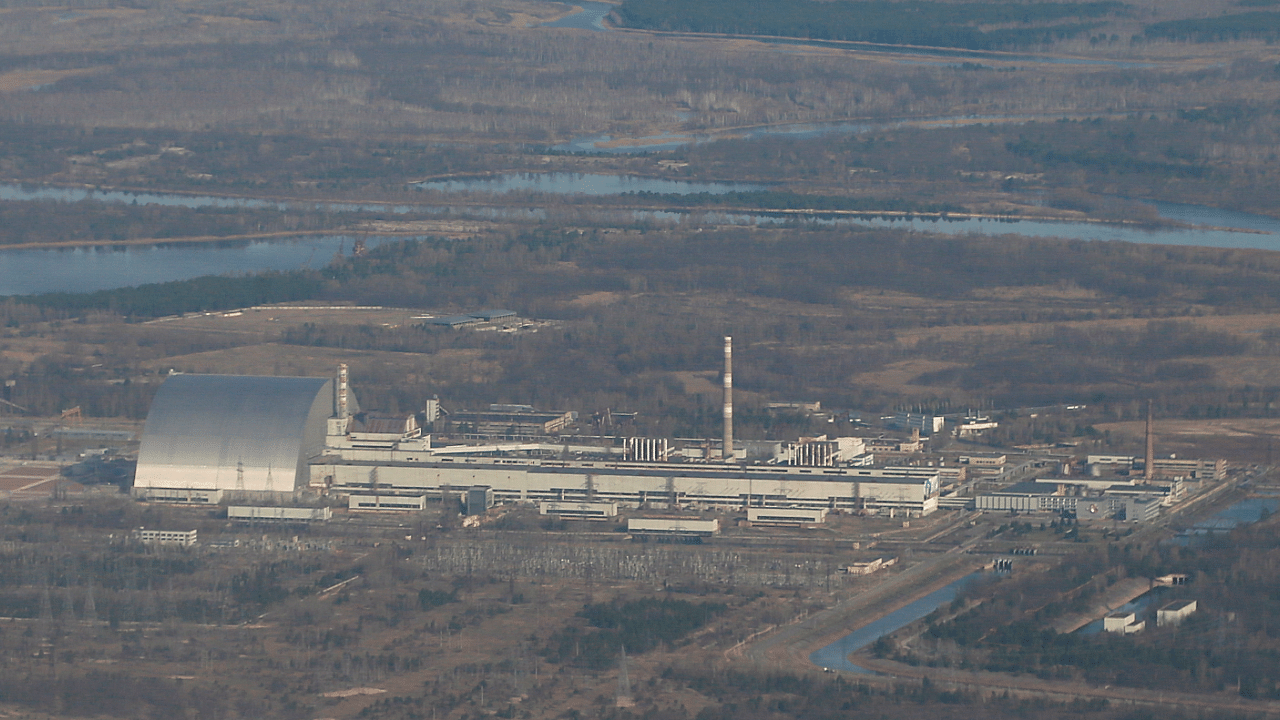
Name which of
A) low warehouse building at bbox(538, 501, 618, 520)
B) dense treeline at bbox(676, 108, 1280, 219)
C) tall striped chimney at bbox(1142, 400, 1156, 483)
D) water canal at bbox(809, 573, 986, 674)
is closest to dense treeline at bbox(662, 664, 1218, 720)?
water canal at bbox(809, 573, 986, 674)

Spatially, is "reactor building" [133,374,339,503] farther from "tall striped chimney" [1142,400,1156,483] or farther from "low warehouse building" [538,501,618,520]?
"tall striped chimney" [1142,400,1156,483]

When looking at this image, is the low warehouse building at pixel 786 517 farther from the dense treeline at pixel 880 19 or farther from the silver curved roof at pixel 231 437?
the dense treeline at pixel 880 19

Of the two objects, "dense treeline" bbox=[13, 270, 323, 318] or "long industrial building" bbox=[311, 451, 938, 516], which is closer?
"long industrial building" bbox=[311, 451, 938, 516]

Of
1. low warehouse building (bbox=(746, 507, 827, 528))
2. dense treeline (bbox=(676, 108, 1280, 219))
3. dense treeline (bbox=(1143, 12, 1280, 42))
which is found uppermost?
dense treeline (bbox=(1143, 12, 1280, 42))

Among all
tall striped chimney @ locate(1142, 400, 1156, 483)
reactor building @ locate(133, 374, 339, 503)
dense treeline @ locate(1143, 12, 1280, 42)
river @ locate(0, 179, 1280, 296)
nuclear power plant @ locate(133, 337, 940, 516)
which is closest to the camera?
nuclear power plant @ locate(133, 337, 940, 516)

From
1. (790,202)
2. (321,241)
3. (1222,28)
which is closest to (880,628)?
(321,241)

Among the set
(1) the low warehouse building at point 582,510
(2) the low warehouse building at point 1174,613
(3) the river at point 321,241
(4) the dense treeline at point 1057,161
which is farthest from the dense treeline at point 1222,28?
(2) the low warehouse building at point 1174,613
